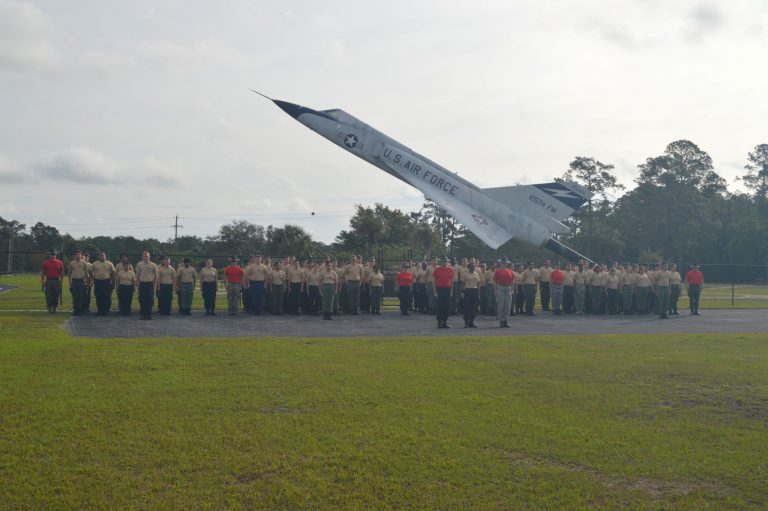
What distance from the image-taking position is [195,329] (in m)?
13.7

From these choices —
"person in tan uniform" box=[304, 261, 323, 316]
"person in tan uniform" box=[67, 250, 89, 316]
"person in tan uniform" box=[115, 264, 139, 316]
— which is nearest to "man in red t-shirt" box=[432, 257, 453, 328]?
"person in tan uniform" box=[304, 261, 323, 316]

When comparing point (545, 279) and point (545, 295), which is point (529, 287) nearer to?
point (545, 279)

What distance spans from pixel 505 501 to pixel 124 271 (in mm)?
13841

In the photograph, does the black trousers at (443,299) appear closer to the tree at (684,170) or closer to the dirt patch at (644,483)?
the dirt patch at (644,483)

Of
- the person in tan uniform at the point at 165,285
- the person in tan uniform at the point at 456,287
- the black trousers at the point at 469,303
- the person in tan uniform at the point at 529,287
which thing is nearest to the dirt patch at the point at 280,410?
the black trousers at the point at 469,303

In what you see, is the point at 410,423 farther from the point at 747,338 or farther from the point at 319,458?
the point at 747,338

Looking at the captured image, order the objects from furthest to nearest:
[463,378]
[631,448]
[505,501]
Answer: [463,378], [631,448], [505,501]

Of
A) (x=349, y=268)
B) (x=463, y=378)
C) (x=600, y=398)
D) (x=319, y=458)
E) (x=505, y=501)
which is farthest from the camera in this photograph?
(x=349, y=268)

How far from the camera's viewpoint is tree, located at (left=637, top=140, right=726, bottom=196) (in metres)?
64.8

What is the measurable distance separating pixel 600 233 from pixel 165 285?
44.0 meters

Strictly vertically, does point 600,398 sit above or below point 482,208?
below

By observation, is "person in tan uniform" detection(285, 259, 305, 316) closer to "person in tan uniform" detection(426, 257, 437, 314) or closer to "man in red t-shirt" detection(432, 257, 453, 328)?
"person in tan uniform" detection(426, 257, 437, 314)

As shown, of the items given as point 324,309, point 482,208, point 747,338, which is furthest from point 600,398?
point 482,208

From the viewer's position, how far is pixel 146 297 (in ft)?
52.4
